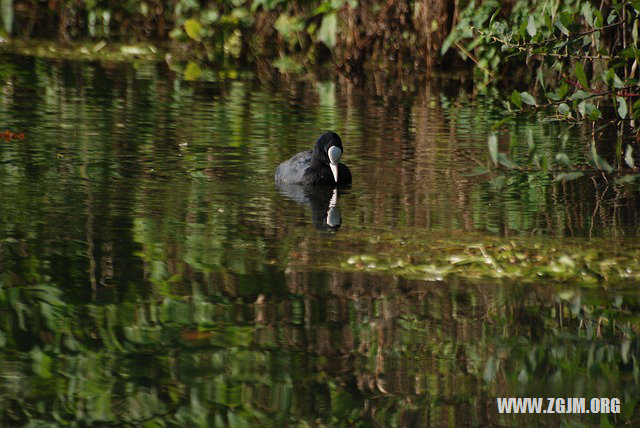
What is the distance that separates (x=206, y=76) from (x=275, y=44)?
114 inches

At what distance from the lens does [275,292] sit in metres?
6.34

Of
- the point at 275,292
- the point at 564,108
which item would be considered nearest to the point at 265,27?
the point at 564,108

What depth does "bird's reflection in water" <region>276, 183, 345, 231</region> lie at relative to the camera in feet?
26.4

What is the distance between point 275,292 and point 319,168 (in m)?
3.19

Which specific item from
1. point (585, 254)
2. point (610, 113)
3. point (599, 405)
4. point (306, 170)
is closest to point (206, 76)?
point (610, 113)

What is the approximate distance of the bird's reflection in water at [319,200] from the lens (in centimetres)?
805

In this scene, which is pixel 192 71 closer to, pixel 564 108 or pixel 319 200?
pixel 319 200

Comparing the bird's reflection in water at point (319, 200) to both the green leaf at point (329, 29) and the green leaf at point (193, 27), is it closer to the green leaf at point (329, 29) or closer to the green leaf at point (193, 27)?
the green leaf at point (329, 29)

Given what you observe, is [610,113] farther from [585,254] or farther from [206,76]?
[585,254]

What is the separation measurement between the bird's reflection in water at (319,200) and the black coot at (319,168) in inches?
2.2

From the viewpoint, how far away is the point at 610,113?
1336 cm

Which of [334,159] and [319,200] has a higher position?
[334,159]

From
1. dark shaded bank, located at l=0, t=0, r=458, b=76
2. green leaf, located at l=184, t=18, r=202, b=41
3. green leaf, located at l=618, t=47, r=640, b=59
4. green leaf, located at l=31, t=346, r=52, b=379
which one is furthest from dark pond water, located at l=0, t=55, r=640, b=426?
green leaf, located at l=184, t=18, r=202, b=41

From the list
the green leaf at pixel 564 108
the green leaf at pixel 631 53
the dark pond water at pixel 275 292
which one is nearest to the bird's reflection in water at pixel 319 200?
the dark pond water at pixel 275 292
